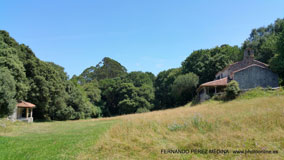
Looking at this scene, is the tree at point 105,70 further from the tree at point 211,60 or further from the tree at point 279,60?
the tree at point 279,60

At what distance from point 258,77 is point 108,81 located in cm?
3980

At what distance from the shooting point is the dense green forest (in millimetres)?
21016

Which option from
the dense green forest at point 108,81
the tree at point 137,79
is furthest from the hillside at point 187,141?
the tree at point 137,79

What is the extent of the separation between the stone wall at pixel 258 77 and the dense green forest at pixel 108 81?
1.10 metres

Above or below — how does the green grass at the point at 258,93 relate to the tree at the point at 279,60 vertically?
below

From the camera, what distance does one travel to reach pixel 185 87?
128 ft

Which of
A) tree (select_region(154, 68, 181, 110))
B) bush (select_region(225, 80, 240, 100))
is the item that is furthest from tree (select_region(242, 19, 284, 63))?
tree (select_region(154, 68, 181, 110))

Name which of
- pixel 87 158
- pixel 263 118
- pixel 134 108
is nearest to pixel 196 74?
pixel 134 108

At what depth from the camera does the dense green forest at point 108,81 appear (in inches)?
827

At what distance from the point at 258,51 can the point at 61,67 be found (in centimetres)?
4561

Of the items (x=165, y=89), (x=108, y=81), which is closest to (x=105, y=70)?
(x=108, y=81)

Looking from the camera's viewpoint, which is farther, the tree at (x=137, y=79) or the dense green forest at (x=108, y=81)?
the tree at (x=137, y=79)

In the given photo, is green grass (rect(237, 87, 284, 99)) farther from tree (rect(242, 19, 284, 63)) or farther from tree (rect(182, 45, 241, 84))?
tree (rect(182, 45, 241, 84))

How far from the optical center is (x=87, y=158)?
18.9ft
